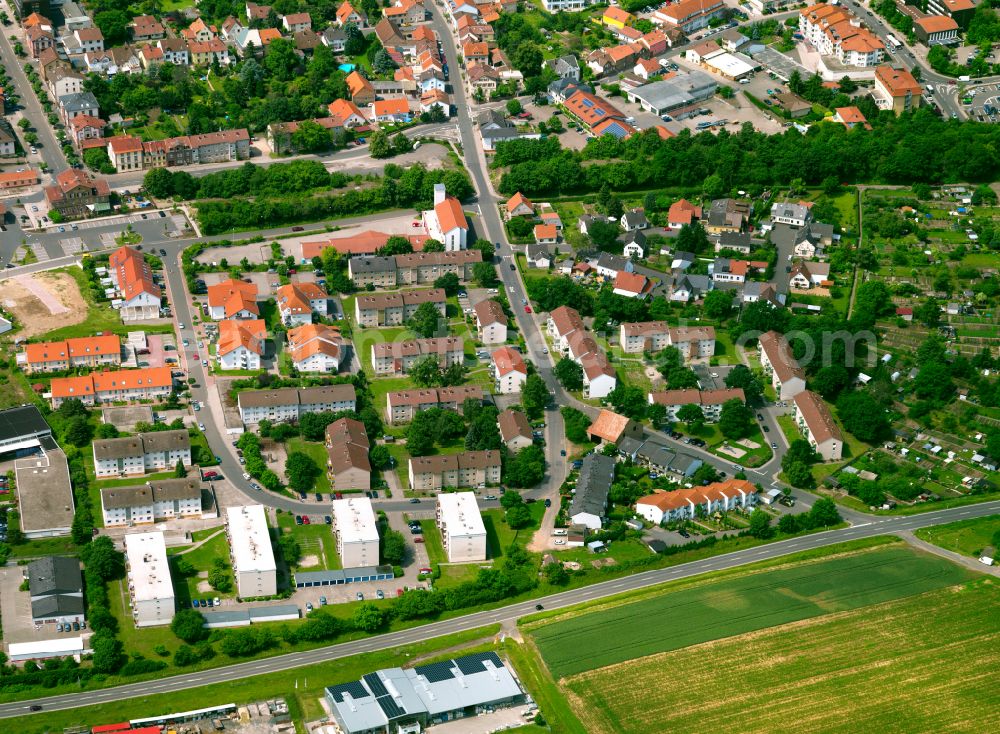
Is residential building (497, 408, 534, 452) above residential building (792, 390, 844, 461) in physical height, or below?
above

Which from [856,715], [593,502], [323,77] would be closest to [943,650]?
[856,715]

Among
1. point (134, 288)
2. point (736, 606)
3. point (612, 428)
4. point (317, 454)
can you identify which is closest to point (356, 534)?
point (317, 454)

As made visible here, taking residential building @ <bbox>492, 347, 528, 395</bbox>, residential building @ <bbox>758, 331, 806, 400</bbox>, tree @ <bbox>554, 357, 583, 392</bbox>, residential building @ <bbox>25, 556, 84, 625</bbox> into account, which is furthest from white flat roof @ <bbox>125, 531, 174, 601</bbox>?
residential building @ <bbox>758, 331, 806, 400</bbox>

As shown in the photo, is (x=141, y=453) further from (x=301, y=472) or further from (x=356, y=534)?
(x=356, y=534)

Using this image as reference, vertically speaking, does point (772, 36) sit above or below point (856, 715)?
above

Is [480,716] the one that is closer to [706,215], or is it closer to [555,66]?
[706,215]

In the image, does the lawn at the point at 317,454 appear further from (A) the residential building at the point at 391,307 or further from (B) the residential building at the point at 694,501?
(B) the residential building at the point at 694,501

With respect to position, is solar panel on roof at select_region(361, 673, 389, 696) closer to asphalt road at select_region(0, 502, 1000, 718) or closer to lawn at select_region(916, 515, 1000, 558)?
asphalt road at select_region(0, 502, 1000, 718)
